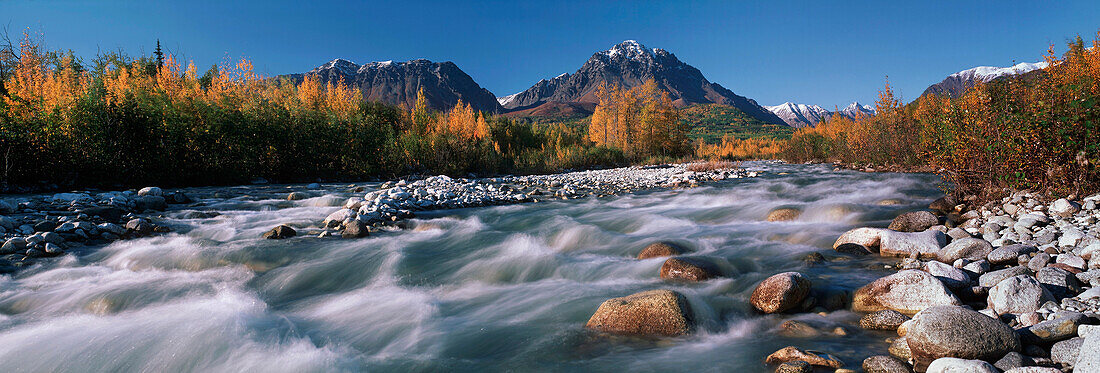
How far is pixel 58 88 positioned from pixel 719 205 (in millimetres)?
17164


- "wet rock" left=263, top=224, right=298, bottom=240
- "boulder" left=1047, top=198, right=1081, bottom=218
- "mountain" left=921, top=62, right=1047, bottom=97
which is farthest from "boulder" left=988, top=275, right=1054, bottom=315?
"wet rock" left=263, top=224, right=298, bottom=240

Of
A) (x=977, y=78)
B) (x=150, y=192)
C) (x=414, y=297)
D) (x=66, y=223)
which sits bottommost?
(x=414, y=297)

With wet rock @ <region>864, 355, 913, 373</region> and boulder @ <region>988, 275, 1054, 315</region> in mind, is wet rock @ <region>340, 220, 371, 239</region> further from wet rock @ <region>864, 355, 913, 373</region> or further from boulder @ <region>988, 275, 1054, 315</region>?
boulder @ <region>988, 275, 1054, 315</region>

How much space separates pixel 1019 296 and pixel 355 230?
6968 mm

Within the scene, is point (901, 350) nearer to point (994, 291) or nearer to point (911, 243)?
point (994, 291)

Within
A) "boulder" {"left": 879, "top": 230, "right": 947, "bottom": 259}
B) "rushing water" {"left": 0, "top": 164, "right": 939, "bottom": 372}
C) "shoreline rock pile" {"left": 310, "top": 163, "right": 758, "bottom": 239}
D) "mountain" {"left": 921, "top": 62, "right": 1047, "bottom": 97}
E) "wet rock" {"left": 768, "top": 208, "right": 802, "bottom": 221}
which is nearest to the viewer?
"rushing water" {"left": 0, "top": 164, "right": 939, "bottom": 372}

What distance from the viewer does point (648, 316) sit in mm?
3121

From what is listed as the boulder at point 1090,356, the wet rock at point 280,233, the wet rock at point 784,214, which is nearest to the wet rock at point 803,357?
the boulder at point 1090,356

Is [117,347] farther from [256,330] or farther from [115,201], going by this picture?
[115,201]

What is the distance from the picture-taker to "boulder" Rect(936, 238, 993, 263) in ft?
13.0

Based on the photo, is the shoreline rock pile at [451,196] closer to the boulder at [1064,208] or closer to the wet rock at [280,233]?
the wet rock at [280,233]

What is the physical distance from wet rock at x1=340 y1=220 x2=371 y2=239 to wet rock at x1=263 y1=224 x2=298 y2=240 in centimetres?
71

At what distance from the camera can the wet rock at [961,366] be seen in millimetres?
1947

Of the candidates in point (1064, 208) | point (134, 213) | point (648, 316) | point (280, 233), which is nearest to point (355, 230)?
point (280, 233)
